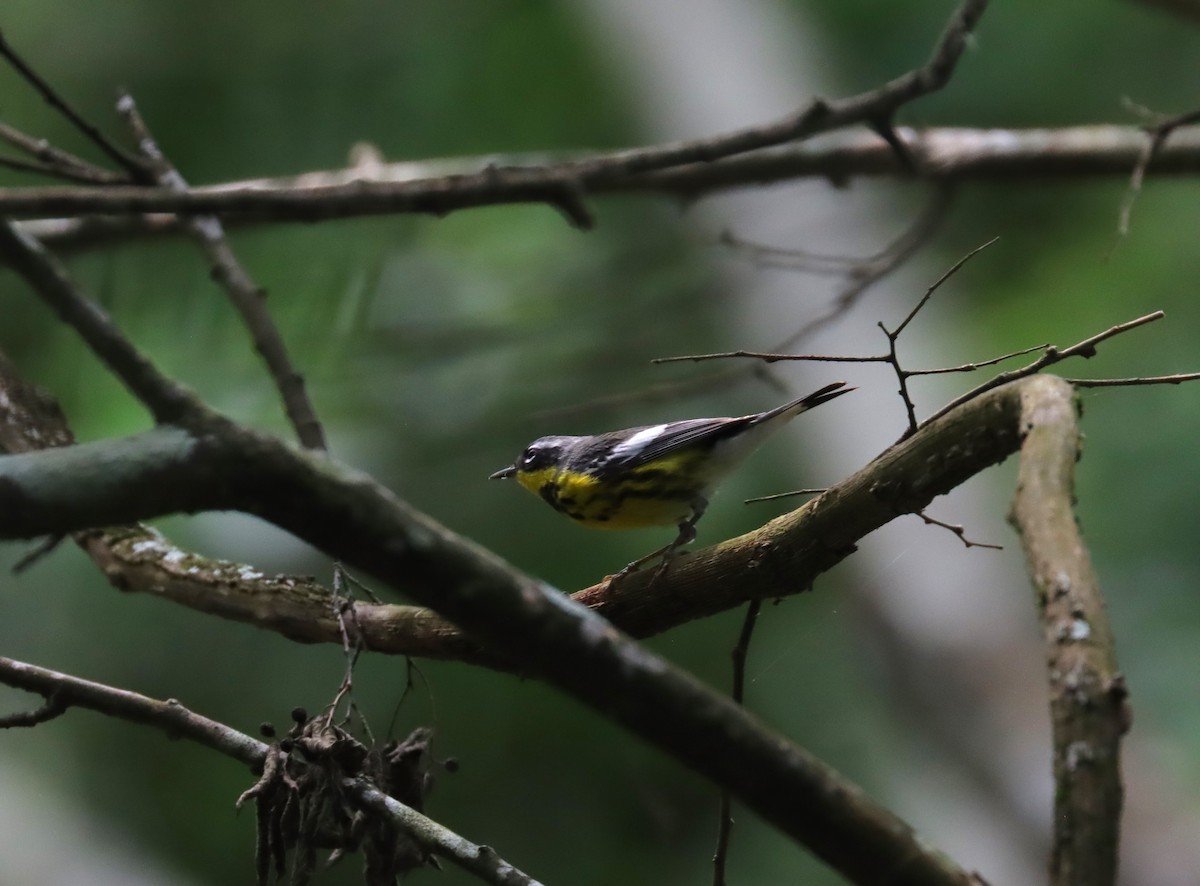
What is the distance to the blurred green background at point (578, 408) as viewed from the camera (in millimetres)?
5039

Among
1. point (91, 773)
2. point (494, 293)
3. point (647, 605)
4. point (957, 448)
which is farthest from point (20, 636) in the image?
point (957, 448)

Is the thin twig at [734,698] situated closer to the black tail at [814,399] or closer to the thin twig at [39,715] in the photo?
the black tail at [814,399]

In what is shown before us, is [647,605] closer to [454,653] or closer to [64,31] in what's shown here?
[454,653]

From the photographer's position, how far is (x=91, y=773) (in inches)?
209

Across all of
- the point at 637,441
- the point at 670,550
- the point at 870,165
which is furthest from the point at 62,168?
the point at 870,165

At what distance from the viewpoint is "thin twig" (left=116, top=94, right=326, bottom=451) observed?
11.8 ft

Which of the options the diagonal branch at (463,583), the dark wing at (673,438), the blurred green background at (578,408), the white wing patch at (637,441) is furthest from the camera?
the blurred green background at (578,408)

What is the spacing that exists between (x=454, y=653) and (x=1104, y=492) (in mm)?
4386

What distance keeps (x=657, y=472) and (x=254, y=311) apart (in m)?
1.58

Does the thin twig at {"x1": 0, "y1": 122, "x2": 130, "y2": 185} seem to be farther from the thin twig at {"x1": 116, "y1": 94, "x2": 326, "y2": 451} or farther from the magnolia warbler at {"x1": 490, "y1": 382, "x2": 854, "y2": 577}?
the magnolia warbler at {"x1": 490, "y1": 382, "x2": 854, "y2": 577}

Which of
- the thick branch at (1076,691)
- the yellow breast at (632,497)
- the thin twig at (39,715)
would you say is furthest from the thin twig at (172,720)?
the yellow breast at (632,497)

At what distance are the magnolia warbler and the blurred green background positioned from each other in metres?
0.27

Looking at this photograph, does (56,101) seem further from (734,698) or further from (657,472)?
(734,698)

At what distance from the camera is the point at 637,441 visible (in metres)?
3.49
